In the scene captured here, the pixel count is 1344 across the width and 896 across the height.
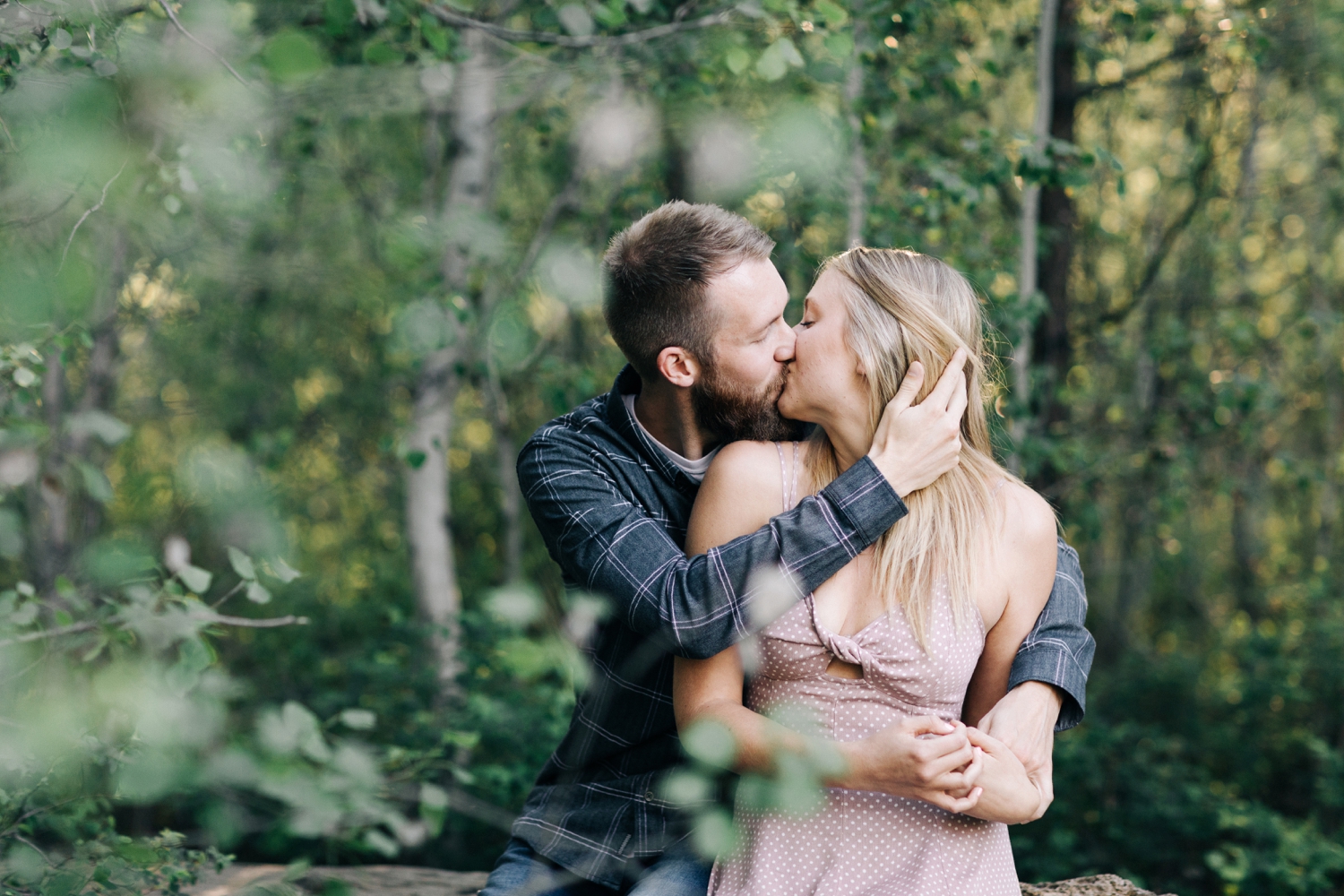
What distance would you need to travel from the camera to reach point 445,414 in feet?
13.9

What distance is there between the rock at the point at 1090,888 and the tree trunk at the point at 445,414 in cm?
246

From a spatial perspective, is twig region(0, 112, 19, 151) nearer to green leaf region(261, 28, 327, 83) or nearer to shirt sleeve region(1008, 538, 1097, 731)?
green leaf region(261, 28, 327, 83)

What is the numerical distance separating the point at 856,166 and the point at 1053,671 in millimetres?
2282

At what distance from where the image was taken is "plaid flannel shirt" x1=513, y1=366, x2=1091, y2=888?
Result: 5.63 feet

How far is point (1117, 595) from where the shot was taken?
7031mm

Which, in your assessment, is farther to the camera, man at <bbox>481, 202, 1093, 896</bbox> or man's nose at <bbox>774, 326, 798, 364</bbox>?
man's nose at <bbox>774, 326, 798, 364</bbox>

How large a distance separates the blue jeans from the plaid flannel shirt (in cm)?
3

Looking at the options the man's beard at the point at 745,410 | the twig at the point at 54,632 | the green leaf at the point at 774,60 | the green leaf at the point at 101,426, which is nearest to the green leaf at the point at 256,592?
the twig at the point at 54,632

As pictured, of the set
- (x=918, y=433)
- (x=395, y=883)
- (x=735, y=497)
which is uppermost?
(x=918, y=433)

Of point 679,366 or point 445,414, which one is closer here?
point 679,366

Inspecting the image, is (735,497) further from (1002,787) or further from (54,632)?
(54,632)

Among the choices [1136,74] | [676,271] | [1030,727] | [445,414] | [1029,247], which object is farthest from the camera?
[445,414]

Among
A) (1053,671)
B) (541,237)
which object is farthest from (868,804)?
(541,237)

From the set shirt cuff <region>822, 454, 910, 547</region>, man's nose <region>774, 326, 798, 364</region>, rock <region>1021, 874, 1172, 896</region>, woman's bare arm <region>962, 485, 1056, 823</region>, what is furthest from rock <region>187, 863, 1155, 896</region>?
man's nose <region>774, 326, 798, 364</region>
